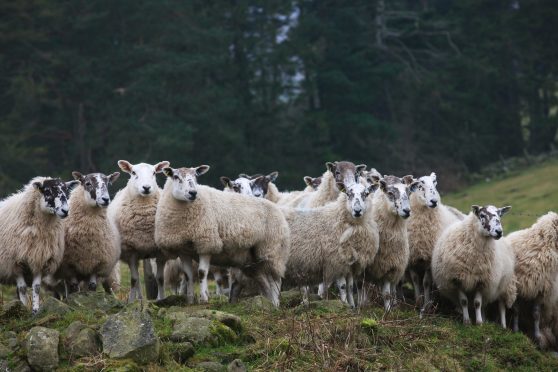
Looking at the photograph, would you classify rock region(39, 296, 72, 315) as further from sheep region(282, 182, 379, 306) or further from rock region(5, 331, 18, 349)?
sheep region(282, 182, 379, 306)

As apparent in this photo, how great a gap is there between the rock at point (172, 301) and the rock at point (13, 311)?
2400mm

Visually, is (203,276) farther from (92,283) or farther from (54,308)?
(54,308)

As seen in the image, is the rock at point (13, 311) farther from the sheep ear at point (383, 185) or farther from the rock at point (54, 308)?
the sheep ear at point (383, 185)

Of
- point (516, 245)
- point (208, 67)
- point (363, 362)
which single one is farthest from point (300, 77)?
point (363, 362)

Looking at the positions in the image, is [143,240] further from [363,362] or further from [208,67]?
[208,67]

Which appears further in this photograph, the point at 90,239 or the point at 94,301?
the point at 90,239

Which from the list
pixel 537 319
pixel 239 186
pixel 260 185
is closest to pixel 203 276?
pixel 239 186

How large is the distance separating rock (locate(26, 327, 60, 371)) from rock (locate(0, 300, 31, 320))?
1387mm

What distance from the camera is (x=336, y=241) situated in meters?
15.5

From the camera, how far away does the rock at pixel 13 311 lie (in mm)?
12681

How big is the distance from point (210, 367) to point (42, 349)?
1.94 metres

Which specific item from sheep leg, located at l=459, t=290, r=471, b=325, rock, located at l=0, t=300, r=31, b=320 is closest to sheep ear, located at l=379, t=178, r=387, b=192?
sheep leg, located at l=459, t=290, r=471, b=325

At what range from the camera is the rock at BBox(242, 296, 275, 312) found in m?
13.6

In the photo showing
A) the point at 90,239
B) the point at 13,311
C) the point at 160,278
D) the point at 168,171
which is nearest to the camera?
the point at 13,311
